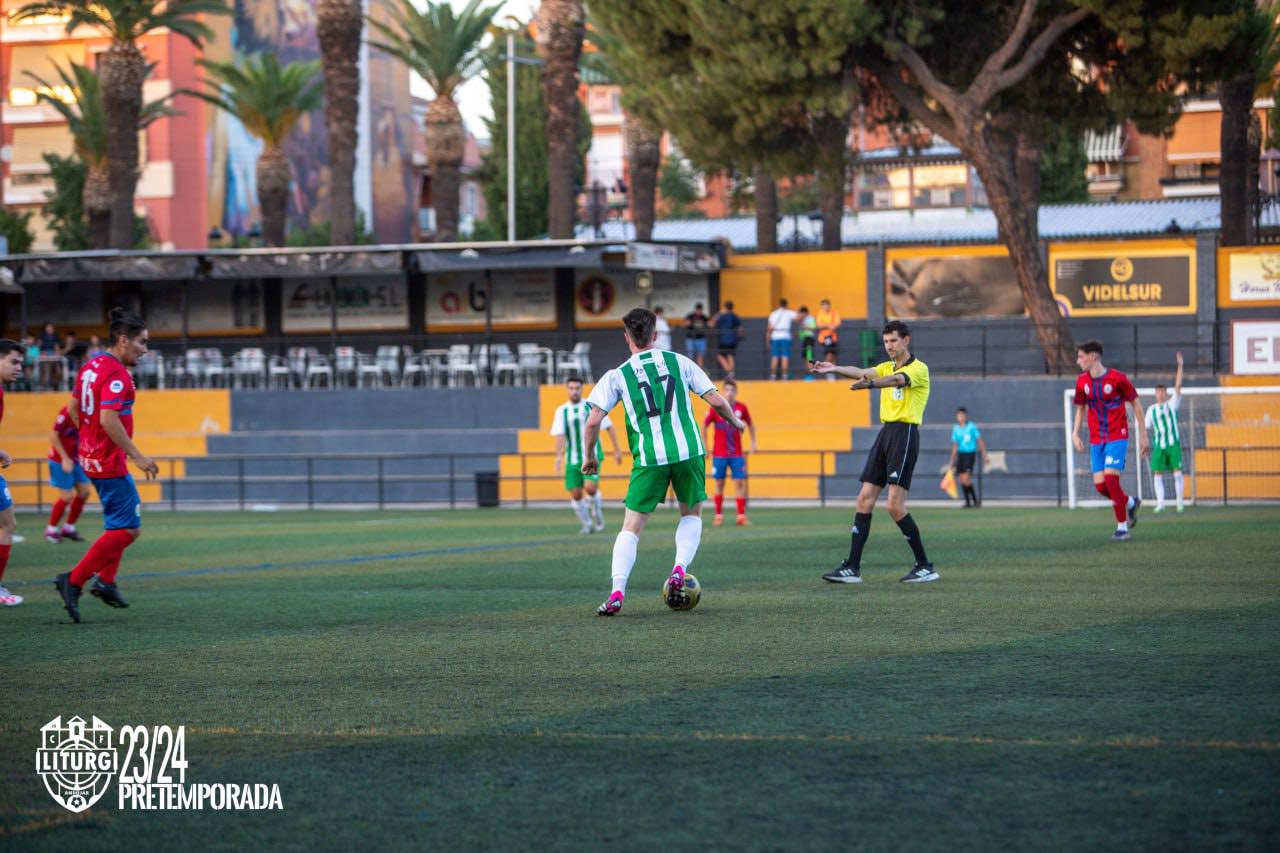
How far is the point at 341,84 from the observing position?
1666 inches

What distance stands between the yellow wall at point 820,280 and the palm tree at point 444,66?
36.5 feet

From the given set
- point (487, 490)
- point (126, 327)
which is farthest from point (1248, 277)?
point (126, 327)

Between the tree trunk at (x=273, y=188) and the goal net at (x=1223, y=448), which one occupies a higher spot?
the tree trunk at (x=273, y=188)

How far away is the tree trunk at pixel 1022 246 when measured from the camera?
34531 mm

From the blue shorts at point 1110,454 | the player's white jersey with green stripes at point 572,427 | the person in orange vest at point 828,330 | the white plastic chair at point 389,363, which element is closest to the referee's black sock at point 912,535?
the blue shorts at point 1110,454

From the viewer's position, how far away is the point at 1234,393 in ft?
94.3

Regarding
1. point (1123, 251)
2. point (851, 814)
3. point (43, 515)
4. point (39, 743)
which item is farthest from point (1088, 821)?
point (1123, 251)

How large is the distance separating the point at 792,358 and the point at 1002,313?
524 cm

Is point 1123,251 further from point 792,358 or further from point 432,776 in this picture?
point 432,776

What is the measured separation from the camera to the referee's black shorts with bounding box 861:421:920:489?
41.3 ft

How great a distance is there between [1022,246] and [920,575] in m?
23.4

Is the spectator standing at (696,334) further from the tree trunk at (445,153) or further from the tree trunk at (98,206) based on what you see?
the tree trunk at (98,206)

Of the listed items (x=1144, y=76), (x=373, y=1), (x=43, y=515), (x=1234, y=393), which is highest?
(x=373, y=1)

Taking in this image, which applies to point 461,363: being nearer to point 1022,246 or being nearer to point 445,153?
point 445,153
